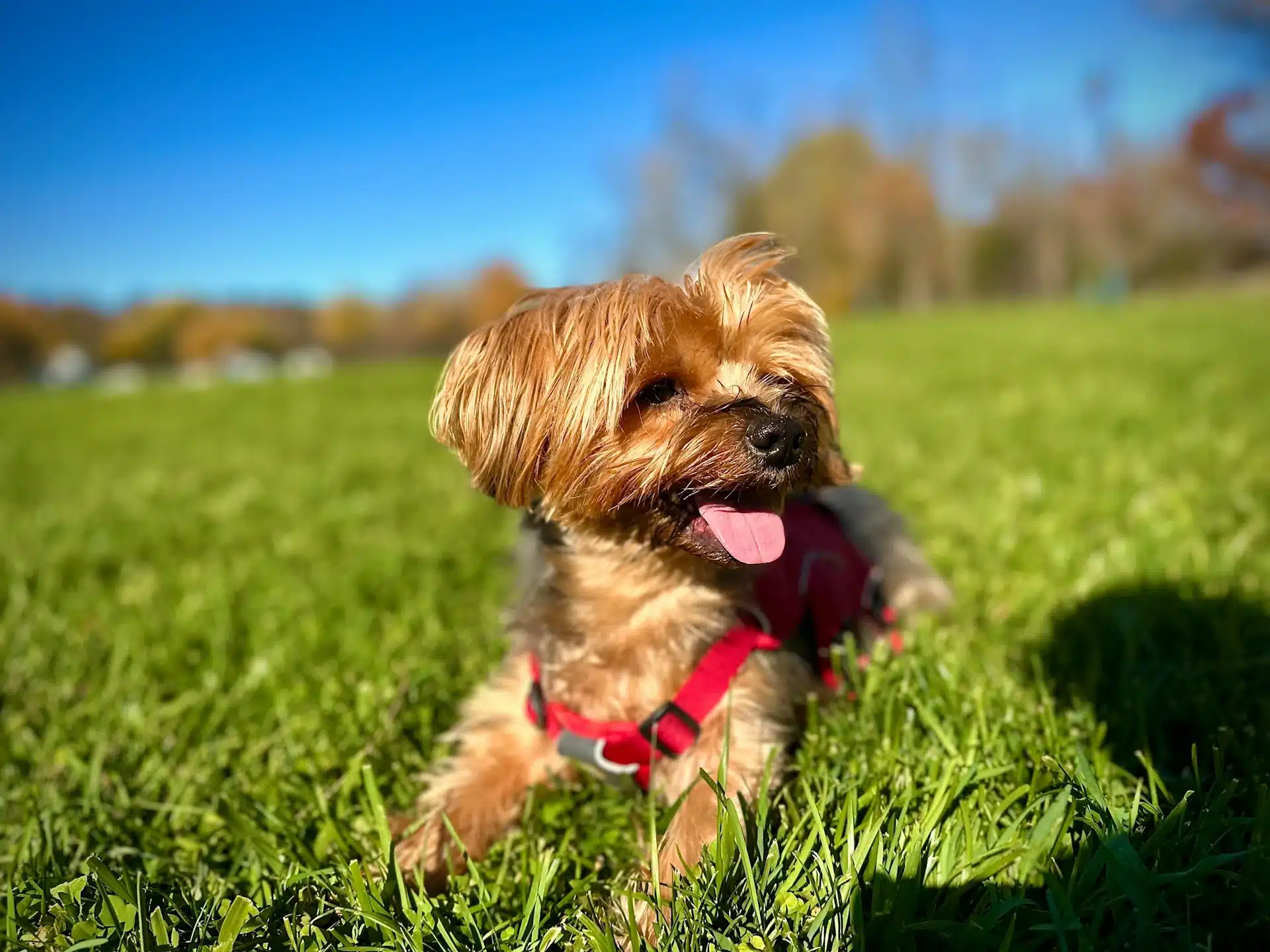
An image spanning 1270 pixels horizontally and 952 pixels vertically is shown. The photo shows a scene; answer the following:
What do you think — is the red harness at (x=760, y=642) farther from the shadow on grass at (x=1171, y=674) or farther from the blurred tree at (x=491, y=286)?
the blurred tree at (x=491, y=286)

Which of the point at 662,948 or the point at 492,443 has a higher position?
the point at 492,443

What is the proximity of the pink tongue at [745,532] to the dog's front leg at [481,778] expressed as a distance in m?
1.07

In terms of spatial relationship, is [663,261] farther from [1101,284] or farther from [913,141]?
[1101,284]

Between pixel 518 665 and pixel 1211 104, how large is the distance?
8176 centimetres

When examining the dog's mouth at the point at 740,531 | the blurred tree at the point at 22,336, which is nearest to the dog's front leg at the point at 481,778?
the dog's mouth at the point at 740,531

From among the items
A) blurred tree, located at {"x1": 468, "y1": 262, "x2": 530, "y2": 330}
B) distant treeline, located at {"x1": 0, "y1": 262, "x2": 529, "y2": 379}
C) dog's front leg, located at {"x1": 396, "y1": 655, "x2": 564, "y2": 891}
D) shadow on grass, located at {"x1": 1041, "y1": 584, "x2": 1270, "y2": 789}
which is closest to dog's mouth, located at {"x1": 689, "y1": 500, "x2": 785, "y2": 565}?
dog's front leg, located at {"x1": 396, "y1": 655, "x2": 564, "y2": 891}

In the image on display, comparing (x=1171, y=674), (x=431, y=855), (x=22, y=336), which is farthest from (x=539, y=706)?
(x=22, y=336)

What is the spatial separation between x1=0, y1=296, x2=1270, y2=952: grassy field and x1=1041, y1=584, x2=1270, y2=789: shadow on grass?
1cm

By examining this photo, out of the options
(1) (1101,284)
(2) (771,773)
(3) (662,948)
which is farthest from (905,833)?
(1) (1101,284)

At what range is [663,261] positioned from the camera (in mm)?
62094

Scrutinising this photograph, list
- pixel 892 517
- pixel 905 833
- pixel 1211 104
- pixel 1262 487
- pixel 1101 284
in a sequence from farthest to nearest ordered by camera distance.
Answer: pixel 1211 104 → pixel 1101 284 → pixel 1262 487 → pixel 892 517 → pixel 905 833

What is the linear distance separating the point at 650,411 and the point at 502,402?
1.59 feet

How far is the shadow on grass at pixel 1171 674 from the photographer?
2873mm

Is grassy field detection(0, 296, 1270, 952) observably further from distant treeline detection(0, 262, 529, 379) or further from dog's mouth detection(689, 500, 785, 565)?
distant treeline detection(0, 262, 529, 379)
